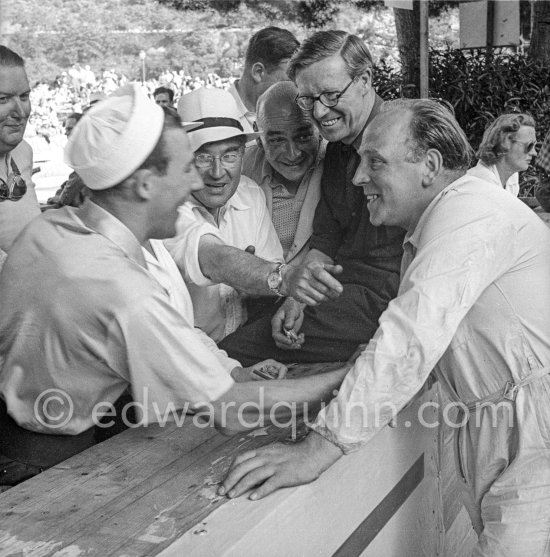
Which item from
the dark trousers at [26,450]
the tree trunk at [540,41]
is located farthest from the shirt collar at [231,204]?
the tree trunk at [540,41]

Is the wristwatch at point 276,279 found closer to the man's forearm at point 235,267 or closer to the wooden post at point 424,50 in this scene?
the man's forearm at point 235,267

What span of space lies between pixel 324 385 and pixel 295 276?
43 cm

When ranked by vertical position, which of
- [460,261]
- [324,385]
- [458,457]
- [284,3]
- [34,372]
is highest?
[284,3]

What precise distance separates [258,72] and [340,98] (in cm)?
165

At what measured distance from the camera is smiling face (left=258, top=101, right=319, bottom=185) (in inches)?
114

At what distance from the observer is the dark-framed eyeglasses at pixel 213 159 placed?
2.65 meters

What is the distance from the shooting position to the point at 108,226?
1.69 meters

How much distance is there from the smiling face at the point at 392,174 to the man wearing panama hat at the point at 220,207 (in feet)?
2.42

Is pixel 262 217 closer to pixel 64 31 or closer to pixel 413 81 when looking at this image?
pixel 413 81

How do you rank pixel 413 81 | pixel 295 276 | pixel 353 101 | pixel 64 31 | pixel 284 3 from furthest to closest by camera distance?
pixel 64 31 → pixel 284 3 → pixel 413 81 → pixel 353 101 → pixel 295 276

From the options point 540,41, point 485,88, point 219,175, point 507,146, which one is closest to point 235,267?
point 219,175

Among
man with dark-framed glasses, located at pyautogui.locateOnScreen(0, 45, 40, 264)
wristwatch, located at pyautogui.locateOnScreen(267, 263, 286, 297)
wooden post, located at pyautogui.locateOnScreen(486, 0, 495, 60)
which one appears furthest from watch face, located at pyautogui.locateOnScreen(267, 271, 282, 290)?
wooden post, located at pyautogui.locateOnScreen(486, 0, 495, 60)

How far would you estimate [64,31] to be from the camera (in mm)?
15164

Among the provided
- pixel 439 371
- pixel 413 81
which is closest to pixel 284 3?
pixel 413 81
